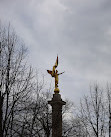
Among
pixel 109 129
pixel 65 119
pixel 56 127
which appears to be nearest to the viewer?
pixel 56 127

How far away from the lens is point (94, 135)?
64.3 feet

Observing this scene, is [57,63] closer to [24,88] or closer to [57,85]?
[57,85]

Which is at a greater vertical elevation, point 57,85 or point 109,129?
point 57,85

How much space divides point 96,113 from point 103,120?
100cm

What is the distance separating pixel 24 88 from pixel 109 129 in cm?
1186

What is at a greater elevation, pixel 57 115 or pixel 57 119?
pixel 57 115

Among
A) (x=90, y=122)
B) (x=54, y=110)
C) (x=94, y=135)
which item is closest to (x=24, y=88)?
(x=54, y=110)

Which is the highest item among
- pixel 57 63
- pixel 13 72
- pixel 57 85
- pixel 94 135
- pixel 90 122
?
pixel 57 63

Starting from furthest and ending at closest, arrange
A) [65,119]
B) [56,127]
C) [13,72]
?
[65,119] → [56,127] → [13,72]

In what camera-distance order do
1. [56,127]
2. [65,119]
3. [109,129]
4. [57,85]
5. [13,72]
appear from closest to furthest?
[13,72] → [56,127] → [57,85] → [109,129] → [65,119]

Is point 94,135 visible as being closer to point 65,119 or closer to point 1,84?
point 65,119

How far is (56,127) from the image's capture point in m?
14.6

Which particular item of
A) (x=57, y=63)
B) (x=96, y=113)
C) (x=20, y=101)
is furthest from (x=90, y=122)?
(x=20, y=101)

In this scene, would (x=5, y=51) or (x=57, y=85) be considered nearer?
(x=5, y=51)
